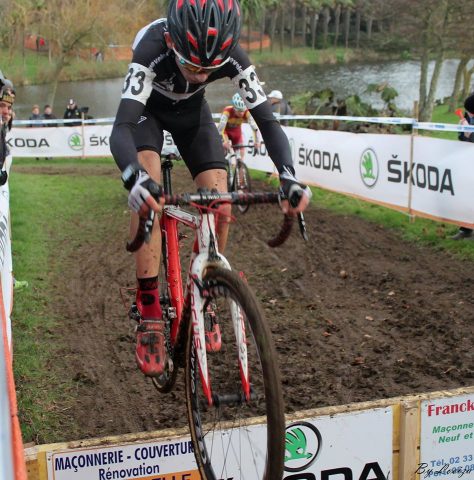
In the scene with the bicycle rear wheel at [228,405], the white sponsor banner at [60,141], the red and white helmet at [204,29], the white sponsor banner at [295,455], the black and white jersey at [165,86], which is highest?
the red and white helmet at [204,29]

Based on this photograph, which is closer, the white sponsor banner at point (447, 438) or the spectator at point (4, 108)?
the white sponsor banner at point (447, 438)

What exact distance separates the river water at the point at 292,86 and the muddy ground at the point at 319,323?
20087 millimetres

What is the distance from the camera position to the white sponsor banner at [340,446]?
362cm

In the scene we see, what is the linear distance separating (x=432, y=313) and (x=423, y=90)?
2055 cm

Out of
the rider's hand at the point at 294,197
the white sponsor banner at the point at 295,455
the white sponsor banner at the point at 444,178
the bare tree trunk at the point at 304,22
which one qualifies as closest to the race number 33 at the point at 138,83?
the rider's hand at the point at 294,197

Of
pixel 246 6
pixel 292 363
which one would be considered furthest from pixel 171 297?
pixel 246 6

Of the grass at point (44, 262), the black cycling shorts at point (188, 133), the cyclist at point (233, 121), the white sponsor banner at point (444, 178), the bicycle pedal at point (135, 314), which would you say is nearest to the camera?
the black cycling shorts at point (188, 133)

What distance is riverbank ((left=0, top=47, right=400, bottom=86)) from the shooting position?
4047 centimetres

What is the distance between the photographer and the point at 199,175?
4312 millimetres

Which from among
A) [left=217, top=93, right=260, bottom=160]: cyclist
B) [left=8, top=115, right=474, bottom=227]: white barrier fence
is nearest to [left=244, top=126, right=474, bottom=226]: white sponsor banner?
[left=8, top=115, right=474, bottom=227]: white barrier fence

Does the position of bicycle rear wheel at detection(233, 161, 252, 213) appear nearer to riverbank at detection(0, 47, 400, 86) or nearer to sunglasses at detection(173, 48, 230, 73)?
sunglasses at detection(173, 48, 230, 73)

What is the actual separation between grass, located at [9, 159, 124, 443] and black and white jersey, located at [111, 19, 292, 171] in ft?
7.91

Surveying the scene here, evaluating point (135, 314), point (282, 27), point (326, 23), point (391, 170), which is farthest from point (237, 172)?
point (326, 23)

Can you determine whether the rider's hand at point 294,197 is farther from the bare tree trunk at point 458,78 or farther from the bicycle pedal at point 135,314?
the bare tree trunk at point 458,78
